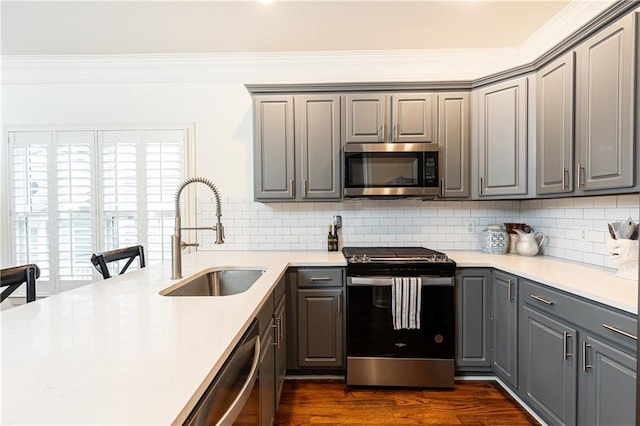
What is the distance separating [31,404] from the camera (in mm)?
629

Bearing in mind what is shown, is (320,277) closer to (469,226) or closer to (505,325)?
(505,325)

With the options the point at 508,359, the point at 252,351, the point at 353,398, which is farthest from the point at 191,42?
the point at 508,359

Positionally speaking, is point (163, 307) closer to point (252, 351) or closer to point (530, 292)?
point (252, 351)

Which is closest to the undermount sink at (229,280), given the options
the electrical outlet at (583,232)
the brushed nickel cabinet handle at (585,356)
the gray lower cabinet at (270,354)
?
the gray lower cabinet at (270,354)

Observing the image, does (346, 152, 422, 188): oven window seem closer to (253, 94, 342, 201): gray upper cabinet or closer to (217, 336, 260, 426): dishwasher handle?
(253, 94, 342, 201): gray upper cabinet

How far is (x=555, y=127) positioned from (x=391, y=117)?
43.2 inches

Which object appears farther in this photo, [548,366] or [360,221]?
[360,221]

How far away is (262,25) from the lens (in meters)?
2.44

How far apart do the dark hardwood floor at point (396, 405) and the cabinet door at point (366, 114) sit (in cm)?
190

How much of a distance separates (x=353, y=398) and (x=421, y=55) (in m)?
2.80

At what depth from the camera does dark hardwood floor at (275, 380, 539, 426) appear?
1.99 meters

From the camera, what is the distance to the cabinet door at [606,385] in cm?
130

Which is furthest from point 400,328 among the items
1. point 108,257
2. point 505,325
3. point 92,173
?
point 92,173

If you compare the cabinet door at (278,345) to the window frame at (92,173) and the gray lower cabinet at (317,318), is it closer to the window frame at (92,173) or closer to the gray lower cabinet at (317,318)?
the gray lower cabinet at (317,318)
